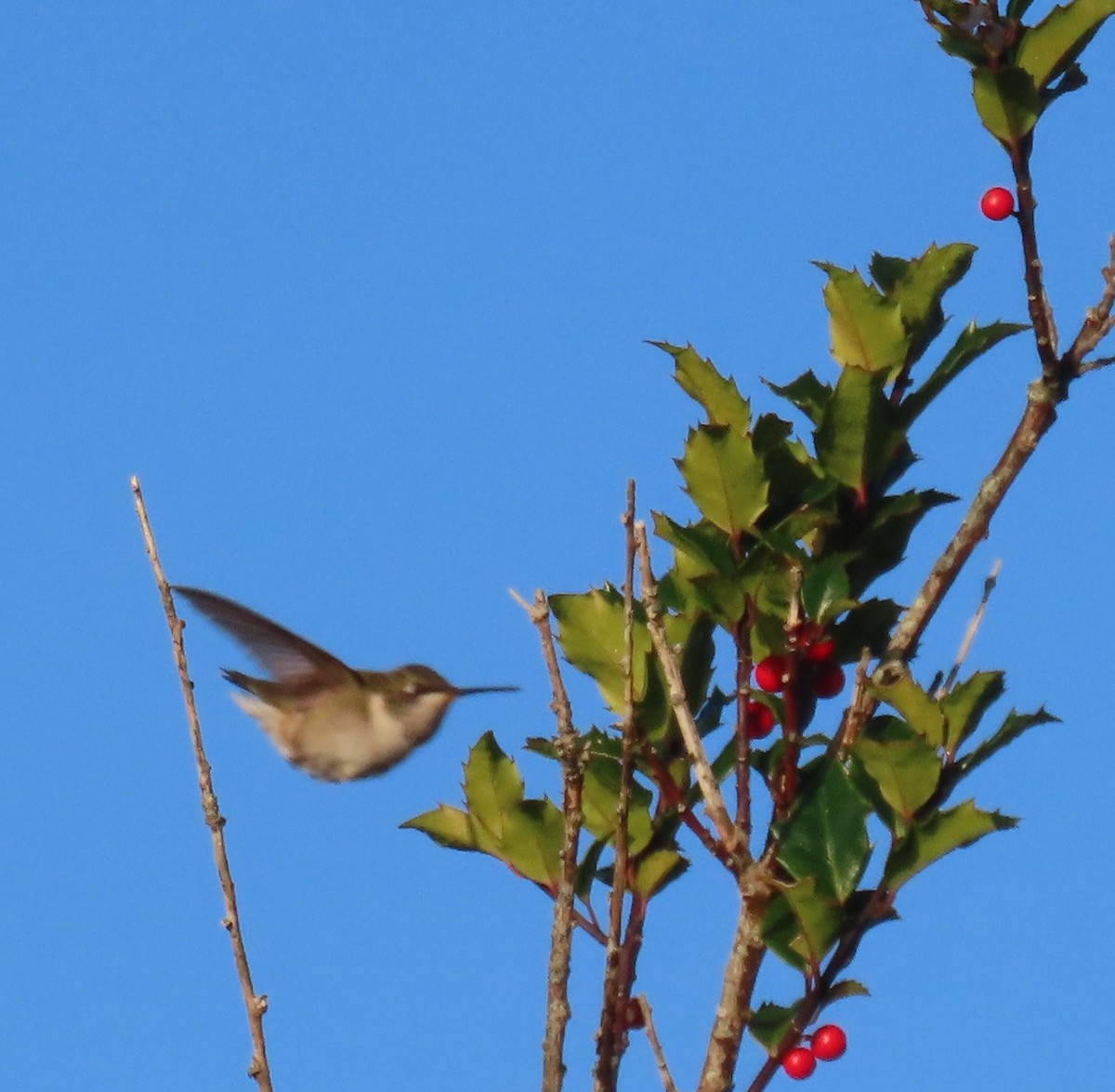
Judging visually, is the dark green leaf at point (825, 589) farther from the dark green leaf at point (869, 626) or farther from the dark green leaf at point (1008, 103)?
the dark green leaf at point (1008, 103)

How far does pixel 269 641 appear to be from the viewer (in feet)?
17.3

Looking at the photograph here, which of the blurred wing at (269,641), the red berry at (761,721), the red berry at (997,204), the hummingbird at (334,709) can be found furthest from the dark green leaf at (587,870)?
the hummingbird at (334,709)

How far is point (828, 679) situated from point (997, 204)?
0.97m

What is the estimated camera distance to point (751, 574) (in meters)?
2.77

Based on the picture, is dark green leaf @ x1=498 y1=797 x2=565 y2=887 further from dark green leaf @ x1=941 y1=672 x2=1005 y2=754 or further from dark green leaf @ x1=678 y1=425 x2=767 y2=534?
dark green leaf @ x1=941 y1=672 x2=1005 y2=754

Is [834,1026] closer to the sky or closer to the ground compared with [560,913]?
closer to the ground

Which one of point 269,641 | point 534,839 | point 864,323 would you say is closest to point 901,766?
point 534,839

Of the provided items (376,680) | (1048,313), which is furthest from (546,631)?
(376,680)

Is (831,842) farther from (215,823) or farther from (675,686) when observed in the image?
(215,823)

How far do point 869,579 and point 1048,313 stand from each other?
0.54 meters

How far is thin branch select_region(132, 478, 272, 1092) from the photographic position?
2.34m

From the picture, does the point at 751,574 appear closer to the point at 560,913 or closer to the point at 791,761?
the point at 791,761

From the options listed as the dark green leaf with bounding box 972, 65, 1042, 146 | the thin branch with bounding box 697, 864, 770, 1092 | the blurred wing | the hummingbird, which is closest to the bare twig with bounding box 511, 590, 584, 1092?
the thin branch with bounding box 697, 864, 770, 1092

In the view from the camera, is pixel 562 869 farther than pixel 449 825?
No
